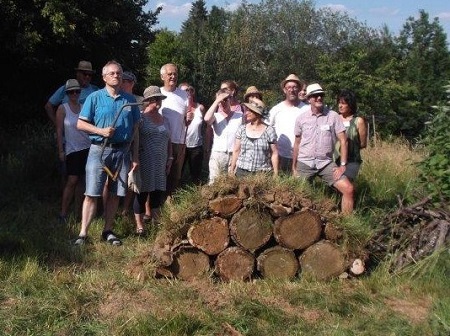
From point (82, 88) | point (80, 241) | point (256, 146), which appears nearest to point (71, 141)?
point (82, 88)

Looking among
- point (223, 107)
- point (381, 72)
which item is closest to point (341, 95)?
point (223, 107)

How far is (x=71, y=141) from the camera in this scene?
7.59m

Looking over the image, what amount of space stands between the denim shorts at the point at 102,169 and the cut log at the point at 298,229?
1860 mm

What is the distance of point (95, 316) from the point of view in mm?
4941

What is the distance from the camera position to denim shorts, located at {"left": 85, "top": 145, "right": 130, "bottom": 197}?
6699 millimetres

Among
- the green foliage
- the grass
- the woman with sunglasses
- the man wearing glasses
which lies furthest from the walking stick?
the green foliage

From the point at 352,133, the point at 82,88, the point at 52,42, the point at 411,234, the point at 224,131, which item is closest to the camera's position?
the point at 411,234

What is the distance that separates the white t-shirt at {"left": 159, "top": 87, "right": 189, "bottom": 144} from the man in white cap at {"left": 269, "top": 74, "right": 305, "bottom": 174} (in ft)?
3.48

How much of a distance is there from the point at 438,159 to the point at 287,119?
1843 millimetres

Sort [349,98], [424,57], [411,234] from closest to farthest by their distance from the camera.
A: [411,234] < [349,98] < [424,57]

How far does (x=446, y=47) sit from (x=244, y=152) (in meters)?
33.1

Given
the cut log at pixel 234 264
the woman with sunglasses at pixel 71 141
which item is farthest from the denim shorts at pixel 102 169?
the cut log at pixel 234 264

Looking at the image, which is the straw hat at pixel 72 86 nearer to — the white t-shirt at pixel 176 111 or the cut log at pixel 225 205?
the white t-shirt at pixel 176 111

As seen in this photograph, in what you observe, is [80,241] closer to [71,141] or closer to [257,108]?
[71,141]
